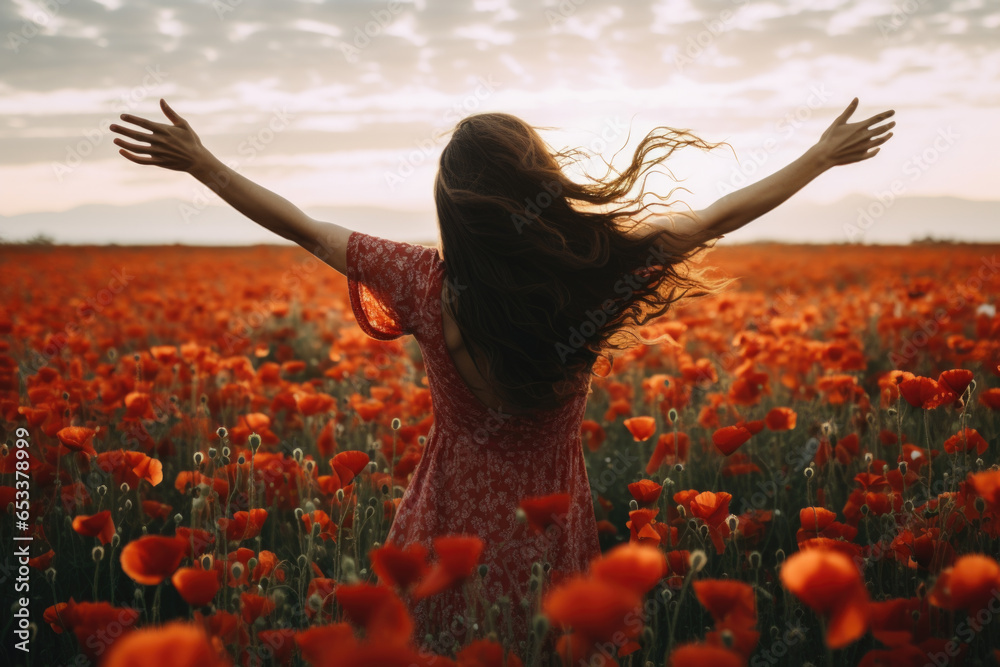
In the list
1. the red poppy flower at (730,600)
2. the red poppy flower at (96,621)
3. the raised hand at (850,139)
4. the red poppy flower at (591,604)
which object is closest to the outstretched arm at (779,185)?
the raised hand at (850,139)

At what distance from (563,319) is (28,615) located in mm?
1928

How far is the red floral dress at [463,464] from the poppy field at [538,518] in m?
0.08

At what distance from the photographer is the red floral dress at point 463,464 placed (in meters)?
Answer: 1.98

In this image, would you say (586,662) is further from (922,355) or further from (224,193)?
(922,355)

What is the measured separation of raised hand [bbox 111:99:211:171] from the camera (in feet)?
6.20

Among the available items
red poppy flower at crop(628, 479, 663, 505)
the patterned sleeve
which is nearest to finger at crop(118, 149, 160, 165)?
the patterned sleeve

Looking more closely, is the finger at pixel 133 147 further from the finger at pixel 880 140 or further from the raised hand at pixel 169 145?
the finger at pixel 880 140

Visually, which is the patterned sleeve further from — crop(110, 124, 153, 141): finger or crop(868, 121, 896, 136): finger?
crop(868, 121, 896, 136): finger

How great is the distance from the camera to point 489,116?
197 centimetres

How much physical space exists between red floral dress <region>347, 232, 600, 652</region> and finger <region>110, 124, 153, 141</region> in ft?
2.08

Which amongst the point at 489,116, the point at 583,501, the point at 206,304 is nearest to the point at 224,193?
the point at 489,116

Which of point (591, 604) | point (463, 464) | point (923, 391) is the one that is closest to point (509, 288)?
point (463, 464)

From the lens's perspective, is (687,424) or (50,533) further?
(687,424)

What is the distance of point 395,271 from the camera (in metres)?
1.97
